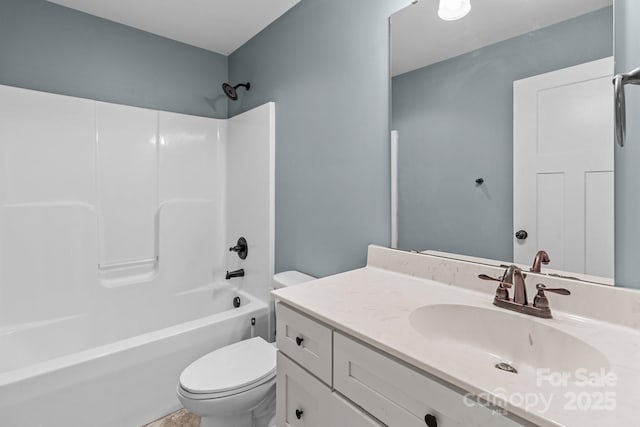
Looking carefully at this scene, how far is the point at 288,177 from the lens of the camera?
2070 mm

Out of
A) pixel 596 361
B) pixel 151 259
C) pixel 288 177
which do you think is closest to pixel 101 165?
pixel 151 259

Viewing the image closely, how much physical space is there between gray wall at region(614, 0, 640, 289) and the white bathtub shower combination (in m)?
1.73

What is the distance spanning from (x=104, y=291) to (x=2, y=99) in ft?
4.21

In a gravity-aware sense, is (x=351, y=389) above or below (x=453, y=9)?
below

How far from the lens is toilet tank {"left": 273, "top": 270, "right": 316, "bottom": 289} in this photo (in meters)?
1.83

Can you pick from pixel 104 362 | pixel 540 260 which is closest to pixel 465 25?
pixel 540 260

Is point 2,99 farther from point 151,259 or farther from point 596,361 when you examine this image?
point 596,361

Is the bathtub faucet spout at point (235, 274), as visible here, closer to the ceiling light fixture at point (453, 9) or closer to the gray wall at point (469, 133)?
the gray wall at point (469, 133)

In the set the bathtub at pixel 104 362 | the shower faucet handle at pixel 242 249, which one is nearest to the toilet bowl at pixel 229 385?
the bathtub at pixel 104 362

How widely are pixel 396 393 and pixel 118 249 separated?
2187mm

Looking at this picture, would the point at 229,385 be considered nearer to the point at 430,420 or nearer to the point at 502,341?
the point at 430,420

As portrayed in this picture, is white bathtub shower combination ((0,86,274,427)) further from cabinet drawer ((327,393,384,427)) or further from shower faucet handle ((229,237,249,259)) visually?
cabinet drawer ((327,393,384,427))

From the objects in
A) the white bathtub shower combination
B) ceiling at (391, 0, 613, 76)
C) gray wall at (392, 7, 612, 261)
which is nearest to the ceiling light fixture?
ceiling at (391, 0, 613, 76)

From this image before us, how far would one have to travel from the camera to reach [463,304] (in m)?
1.02
